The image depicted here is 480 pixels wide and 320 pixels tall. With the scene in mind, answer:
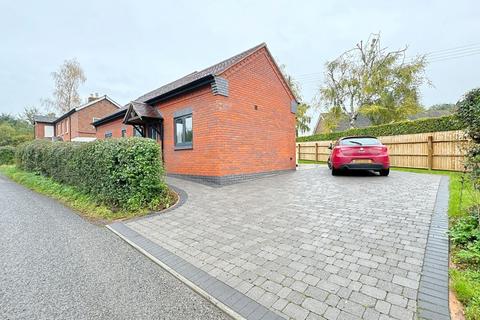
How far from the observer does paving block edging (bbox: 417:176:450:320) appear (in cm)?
201

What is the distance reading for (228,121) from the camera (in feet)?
29.9

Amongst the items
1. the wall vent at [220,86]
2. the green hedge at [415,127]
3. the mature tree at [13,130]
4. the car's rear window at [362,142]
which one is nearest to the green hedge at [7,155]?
the mature tree at [13,130]

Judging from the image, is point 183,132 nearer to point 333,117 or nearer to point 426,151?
point 426,151

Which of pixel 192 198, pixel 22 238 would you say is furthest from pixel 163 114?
pixel 22 238

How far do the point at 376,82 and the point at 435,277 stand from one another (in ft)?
83.7

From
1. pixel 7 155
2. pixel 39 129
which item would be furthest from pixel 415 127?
pixel 39 129

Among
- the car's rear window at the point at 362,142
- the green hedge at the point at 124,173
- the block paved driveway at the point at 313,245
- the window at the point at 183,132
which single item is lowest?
the block paved driveway at the point at 313,245

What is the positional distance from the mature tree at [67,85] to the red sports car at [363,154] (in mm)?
38802

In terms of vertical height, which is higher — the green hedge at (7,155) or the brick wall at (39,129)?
the brick wall at (39,129)

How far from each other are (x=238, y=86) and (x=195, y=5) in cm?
544

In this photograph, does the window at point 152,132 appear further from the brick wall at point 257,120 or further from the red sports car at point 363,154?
the red sports car at point 363,154

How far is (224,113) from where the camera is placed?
8.95 metres

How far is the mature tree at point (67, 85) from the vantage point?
32.8 meters

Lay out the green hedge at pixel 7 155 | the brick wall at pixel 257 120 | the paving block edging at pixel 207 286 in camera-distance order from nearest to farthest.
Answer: the paving block edging at pixel 207 286 < the brick wall at pixel 257 120 < the green hedge at pixel 7 155
